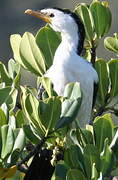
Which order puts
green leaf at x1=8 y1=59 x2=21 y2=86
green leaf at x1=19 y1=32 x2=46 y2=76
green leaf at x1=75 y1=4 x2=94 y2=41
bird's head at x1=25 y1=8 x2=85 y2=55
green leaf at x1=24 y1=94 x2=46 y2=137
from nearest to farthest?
1. green leaf at x1=24 y1=94 x2=46 y2=137
2. green leaf at x1=8 y1=59 x2=21 y2=86
3. green leaf at x1=19 y1=32 x2=46 y2=76
4. green leaf at x1=75 y1=4 x2=94 y2=41
5. bird's head at x1=25 y1=8 x2=85 y2=55

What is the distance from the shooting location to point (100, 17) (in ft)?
9.08

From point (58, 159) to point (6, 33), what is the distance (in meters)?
9.55

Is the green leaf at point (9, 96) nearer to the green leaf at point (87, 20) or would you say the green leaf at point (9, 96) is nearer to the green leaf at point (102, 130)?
the green leaf at point (102, 130)

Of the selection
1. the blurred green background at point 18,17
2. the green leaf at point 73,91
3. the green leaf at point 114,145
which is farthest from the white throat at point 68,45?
the blurred green background at point 18,17

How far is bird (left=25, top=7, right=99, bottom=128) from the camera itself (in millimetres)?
3130

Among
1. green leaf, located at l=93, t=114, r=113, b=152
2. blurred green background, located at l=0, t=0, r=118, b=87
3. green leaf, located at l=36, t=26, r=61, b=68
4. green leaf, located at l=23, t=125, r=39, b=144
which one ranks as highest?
green leaf, located at l=36, t=26, r=61, b=68

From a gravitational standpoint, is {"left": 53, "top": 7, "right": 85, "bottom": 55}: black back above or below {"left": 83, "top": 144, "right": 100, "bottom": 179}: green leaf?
above

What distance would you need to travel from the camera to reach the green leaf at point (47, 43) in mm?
2752

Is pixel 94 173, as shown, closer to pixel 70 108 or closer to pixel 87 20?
pixel 70 108

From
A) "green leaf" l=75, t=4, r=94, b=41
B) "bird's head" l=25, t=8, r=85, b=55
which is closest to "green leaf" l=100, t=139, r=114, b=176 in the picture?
"green leaf" l=75, t=4, r=94, b=41

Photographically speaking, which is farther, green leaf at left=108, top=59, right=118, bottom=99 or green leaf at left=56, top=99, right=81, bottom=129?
green leaf at left=108, top=59, right=118, bottom=99

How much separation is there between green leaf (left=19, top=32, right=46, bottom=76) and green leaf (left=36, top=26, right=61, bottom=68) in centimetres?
3

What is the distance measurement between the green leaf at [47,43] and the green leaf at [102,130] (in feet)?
1.83

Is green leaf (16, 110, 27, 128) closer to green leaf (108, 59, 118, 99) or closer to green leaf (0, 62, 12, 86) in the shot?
green leaf (0, 62, 12, 86)
